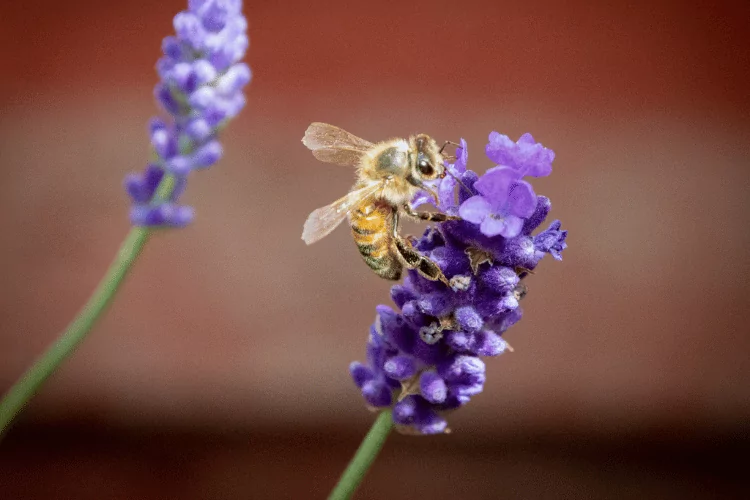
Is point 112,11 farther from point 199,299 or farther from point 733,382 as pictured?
point 733,382

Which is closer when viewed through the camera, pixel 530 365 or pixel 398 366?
pixel 398 366

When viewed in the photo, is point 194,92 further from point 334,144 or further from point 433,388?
point 433,388

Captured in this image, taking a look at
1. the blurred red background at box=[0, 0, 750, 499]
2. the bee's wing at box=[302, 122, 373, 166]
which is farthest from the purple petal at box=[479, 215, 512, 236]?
the blurred red background at box=[0, 0, 750, 499]

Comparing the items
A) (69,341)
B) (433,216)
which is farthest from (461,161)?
(69,341)

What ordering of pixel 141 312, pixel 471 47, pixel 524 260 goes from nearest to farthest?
pixel 524 260 → pixel 141 312 → pixel 471 47

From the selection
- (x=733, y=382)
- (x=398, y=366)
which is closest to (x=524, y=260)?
(x=398, y=366)

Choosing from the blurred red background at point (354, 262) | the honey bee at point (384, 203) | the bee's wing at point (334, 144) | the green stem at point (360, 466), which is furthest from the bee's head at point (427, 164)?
the blurred red background at point (354, 262)

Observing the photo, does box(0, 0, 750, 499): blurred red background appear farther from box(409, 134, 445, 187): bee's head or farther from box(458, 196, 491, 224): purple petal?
box(458, 196, 491, 224): purple petal
